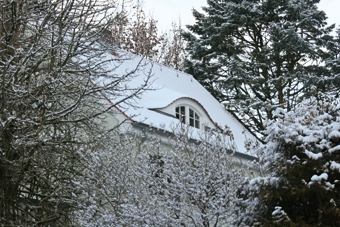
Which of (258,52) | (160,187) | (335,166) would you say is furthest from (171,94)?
(335,166)

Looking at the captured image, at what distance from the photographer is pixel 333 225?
7.86m

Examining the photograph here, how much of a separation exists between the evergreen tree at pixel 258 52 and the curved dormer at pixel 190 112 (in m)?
4.69

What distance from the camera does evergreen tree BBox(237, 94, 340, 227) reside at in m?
7.91

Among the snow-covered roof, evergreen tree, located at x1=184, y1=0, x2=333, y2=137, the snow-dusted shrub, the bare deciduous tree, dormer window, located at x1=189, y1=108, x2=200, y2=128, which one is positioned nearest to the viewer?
the bare deciduous tree

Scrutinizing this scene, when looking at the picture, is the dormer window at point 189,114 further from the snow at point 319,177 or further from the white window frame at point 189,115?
the snow at point 319,177

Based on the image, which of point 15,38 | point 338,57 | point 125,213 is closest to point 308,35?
point 338,57

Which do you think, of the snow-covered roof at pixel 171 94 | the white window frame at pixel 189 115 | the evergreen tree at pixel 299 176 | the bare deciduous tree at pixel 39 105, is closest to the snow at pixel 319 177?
the evergreen tree at pixel 299 176

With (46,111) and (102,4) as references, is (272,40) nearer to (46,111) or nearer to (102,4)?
(102,4)

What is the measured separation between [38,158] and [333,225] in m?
4.22

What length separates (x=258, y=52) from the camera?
24297 mm

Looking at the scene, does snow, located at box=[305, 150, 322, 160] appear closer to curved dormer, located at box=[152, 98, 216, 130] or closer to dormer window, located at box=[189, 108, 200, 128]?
curved dormer, located at box=[152, 98, 216, 130]

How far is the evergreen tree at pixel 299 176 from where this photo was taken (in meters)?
7.91

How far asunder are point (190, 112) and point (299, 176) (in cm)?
911

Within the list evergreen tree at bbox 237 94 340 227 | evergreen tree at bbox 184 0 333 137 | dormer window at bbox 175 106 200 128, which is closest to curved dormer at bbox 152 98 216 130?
dormer window at bbox 175 106 200 128
